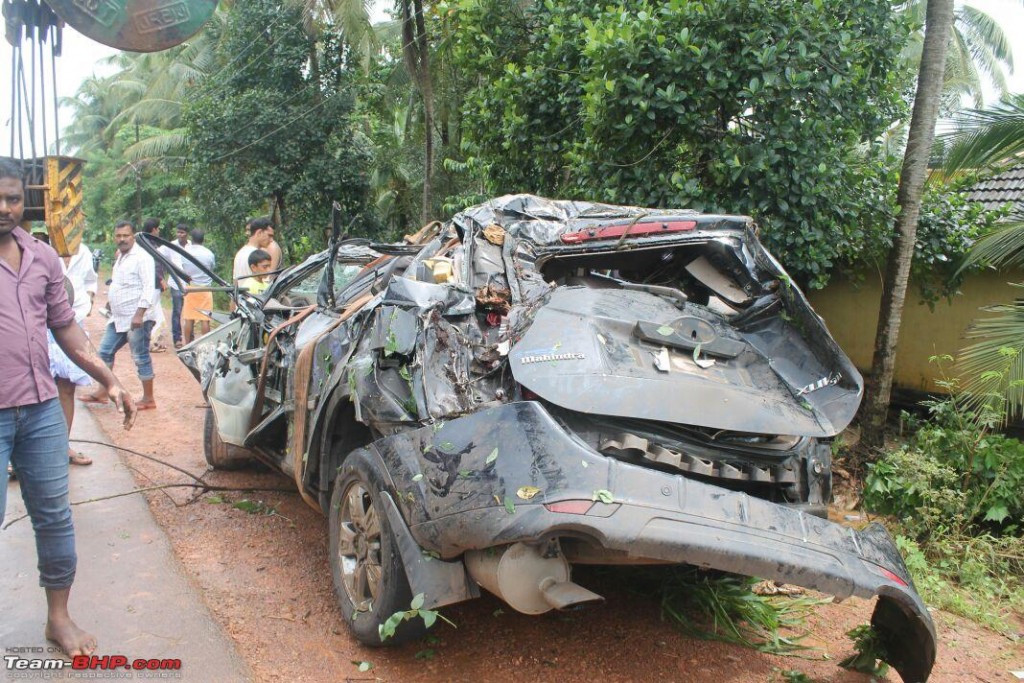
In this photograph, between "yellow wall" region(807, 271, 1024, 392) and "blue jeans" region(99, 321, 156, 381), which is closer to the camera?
"blue jeans" region(99, 321, 156, 381)

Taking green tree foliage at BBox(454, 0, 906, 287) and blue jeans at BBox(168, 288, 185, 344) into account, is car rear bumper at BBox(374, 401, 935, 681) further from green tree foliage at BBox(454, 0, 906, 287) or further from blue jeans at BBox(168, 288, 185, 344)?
blue jeans at BBox(168, 288, 185, 344)

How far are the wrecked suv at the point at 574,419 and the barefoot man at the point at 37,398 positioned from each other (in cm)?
108

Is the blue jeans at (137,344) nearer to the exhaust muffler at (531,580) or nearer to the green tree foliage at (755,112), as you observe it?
the green tree foliage at (755,112)

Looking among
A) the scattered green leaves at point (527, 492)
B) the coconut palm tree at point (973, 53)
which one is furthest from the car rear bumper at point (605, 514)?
the coconut palm tree at point (973, 53)

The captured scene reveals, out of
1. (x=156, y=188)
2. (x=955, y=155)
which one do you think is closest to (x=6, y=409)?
(x=955, y=155)

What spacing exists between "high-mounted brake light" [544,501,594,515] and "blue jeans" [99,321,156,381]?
5.93m

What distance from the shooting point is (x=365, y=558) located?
3.18 metres

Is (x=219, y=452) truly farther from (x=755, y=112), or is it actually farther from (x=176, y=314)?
(x=176, y=314)

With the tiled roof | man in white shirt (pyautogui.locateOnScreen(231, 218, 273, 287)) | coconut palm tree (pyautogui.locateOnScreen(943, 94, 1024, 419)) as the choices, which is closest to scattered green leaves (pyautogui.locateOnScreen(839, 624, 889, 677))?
coconut palm tree (pyautogui.locateOnScreen(943, 94, 1024, 419))

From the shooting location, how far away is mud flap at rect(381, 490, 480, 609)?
2.72 metres

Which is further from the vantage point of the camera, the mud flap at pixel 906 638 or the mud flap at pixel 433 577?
the mud flap at pixel 906 638

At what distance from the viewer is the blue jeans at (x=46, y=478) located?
9.48 ft

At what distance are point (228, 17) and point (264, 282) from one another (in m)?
9.80

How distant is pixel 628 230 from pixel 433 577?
1.80m
